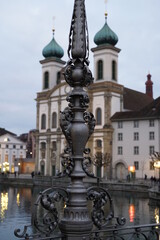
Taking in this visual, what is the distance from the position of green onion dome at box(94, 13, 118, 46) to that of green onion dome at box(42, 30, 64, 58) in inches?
459

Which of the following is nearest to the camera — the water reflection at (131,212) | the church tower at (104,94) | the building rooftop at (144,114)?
the water reflection at (131,212)

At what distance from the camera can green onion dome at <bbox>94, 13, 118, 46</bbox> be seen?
6283cm

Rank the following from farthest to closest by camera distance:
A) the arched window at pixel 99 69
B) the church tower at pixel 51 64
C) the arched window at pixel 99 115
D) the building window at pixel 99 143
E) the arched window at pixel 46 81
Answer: the arched window at pixel 46 81
the church tower at pixel 51 64
the arched window at pixel 99 69
the arched window at pixel 99 115
the building window at pixel 99 143

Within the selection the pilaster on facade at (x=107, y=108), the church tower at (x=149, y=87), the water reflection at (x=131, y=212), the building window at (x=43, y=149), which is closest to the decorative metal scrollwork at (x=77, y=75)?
the water reflection at (x=131, y=212)

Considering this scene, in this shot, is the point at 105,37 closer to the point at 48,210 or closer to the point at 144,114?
the point at 144,114

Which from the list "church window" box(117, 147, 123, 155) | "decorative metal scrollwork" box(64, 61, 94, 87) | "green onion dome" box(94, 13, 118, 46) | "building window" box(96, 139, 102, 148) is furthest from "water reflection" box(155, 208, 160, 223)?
"green onion dome" box(94, 13, 118, 46)

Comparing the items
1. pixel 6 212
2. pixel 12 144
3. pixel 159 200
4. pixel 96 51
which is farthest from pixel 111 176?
pixel 12 144

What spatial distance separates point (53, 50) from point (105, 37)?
14.1m

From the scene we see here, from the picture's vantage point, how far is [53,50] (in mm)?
73500

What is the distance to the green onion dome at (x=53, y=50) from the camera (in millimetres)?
73562

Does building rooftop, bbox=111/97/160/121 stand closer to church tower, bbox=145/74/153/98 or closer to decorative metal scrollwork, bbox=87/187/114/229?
church tower, bbox=145/74/153/98

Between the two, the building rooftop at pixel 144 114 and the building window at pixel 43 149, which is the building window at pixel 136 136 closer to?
the building rooftop at pixel 144 114

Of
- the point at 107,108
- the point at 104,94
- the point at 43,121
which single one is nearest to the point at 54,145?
the point at 43,121

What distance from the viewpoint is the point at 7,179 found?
62781 mm
